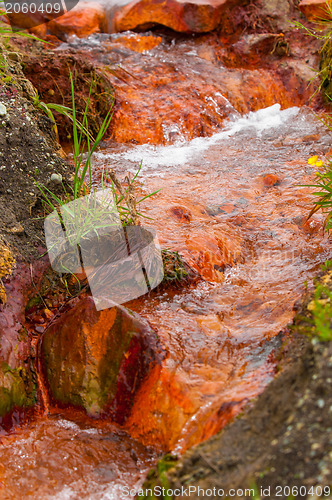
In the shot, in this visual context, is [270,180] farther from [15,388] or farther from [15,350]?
[15,388]

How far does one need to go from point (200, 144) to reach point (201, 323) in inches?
167

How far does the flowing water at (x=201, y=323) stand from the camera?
78.6 inches

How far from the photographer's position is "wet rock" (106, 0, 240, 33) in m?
8.37

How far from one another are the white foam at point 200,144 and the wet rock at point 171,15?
248 cm

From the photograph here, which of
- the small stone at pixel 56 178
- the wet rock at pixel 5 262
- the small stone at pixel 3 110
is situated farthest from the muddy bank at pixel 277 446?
the small stone at pixel 3 110

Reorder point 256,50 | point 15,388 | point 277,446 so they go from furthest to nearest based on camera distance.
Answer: point 256,50
point 15,388
point 277,446

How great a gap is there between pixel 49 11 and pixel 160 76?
2.83 meters

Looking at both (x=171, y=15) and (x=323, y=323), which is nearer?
(x=323, y=323)

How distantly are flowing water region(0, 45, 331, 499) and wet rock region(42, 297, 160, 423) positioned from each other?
86 millimetres

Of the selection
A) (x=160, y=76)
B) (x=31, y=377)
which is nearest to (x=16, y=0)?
(x=160, y=76)

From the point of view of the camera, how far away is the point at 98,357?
238cm

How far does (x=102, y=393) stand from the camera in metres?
2.32

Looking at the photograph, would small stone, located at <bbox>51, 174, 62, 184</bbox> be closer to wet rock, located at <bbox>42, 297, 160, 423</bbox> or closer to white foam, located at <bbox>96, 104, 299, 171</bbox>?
wet rock, located at <bbox>42, 297, 160, 423</bbox>

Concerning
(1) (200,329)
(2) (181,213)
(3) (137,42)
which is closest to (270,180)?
(2) (181,213)
